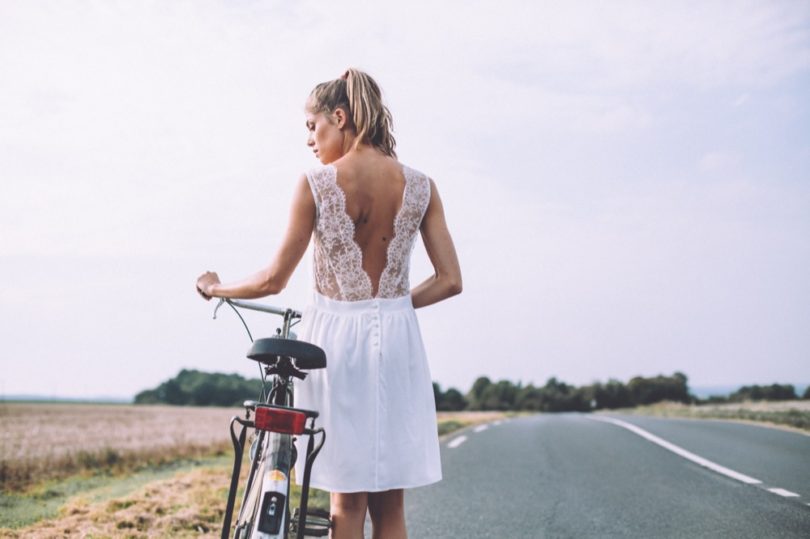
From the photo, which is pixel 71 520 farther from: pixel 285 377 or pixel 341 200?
pixel 341 200

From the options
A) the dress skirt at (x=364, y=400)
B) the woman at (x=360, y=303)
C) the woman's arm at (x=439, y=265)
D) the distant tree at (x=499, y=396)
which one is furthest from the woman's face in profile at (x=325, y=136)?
the distant tree at (x=499, y=396)

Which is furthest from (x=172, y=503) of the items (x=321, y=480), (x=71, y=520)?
(x=321, y=480)

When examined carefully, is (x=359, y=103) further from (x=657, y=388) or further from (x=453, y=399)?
(x=657, y=388)

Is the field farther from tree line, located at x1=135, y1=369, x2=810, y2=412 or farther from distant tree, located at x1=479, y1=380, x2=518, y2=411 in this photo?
distant tree, located at x1=479, y1=380, x2=518, y2=411

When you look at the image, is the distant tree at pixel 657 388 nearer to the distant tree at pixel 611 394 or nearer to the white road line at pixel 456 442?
the distant tree at pixel 611 394

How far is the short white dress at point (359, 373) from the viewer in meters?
2.33

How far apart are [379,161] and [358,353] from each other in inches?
26.1

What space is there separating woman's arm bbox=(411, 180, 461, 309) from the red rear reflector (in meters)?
0.76

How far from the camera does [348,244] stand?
239 centimetres

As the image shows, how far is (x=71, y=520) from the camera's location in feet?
16.0

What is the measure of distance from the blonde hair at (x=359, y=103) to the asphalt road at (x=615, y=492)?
3142 mm

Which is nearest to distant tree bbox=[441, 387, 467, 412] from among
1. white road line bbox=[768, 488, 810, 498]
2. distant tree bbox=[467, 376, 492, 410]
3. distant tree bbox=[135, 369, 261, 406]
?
distant tree bbox=[467, 376, 492, 410]

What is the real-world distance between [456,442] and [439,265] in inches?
352

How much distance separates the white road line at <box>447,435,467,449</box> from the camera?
10.6 meters
